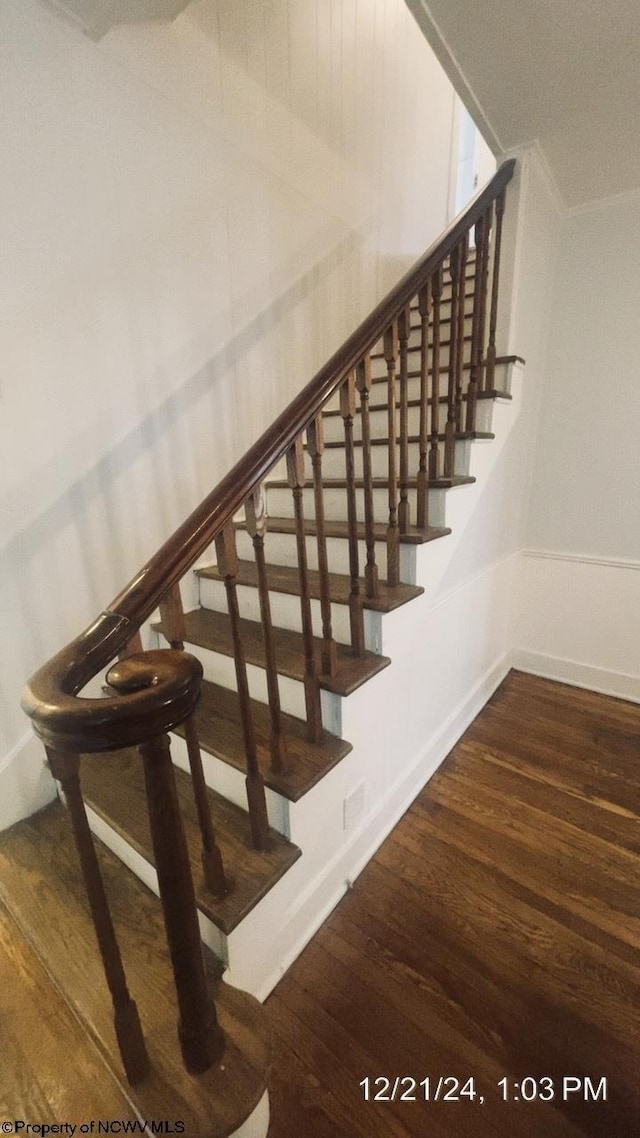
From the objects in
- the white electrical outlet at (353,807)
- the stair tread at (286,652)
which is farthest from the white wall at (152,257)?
the white electrical outlet at (353,807)

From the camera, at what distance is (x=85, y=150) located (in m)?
1.43

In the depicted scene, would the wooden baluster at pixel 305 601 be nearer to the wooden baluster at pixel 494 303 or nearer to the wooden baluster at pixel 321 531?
the wooden baluster at pixel 321 531

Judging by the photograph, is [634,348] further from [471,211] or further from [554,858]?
[554,858]

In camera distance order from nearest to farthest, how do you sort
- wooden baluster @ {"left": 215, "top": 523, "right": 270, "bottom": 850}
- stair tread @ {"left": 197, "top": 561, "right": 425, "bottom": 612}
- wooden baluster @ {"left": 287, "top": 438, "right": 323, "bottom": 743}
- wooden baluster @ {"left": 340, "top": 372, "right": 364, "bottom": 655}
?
wooden baluster @ {"left": 215, "top": 523, "right": 270, "bottom": 850} → wooden baluster @ {"left": 287, "top": 438, "right": 323, "bottom": 743} → wooden baluster @ {"left": 340, "top": 372, "right": 364, "bottom": 655} → stair tread @ {"left": 197, "top": 561, "right": 425, "bottom": 612}

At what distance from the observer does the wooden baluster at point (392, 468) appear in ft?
4.42

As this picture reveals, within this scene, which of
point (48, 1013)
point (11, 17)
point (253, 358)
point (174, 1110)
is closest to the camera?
point (174, 1110)

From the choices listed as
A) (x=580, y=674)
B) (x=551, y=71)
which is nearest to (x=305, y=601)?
(x=551, y=71)

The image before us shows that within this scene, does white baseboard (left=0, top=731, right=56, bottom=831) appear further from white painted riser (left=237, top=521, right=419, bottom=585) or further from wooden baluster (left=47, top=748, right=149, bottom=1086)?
white painted riser (left=237, top=521, right=419, bottom=585)

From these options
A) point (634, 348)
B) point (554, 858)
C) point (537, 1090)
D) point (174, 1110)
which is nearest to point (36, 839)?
point (174, 1110)

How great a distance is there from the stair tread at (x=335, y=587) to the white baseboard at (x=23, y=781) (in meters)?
0.86

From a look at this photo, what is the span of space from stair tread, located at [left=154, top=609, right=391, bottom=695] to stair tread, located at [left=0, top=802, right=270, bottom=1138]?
70cm

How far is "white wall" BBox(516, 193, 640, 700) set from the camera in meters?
2.16

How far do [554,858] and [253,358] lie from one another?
2374mm

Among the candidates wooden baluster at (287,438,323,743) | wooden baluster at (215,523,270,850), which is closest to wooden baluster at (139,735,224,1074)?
wooden baluster at (215,523,270,850)
